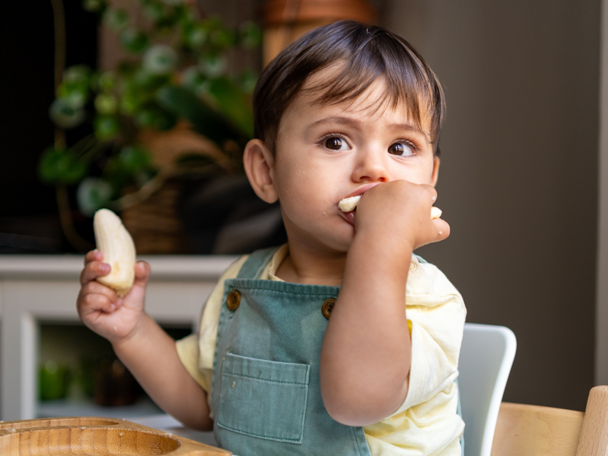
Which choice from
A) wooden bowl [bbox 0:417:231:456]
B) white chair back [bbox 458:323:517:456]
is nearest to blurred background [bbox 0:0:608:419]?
white chair back [bbox 458:323:517:456]

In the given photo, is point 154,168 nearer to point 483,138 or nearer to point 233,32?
point 233,32

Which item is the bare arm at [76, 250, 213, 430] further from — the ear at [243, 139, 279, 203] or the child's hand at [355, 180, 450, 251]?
the child's hand at [355, 180, 450, 251]

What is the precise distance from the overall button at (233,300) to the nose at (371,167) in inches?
7.7

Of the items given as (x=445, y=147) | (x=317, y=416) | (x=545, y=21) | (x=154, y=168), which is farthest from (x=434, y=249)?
(x=317, y=416)

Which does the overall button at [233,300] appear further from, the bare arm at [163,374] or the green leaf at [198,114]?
the green leaf at [198,114]

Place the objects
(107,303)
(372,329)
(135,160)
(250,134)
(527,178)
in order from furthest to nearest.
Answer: (135,160) < (250,134) < (527,178) < (107,303) < (372,329)

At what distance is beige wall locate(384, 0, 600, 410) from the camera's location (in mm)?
908

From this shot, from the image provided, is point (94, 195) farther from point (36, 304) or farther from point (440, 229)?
point (440, 229)

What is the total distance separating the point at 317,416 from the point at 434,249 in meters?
0.74

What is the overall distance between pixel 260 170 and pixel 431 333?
27 centimetres

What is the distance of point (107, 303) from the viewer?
0.63 m

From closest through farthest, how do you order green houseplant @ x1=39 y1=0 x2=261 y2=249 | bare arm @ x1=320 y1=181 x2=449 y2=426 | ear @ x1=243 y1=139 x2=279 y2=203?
bare arm @ x1=320 y1=181 x2=449 y2=426 → ear @ x1=243 y1=139 x2=279 y2=203 → green houseplant @ x1=39 y1=0 x2=261 y2=249

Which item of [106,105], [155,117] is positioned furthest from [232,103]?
[106,105]

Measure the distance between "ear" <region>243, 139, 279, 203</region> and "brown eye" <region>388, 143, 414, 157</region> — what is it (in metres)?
→ 0.14
